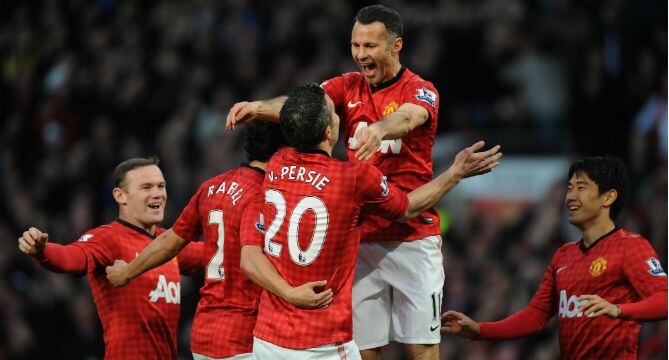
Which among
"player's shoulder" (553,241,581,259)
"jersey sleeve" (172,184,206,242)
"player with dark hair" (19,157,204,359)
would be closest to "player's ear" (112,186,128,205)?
"player with dark hair" (19,157,204,359)

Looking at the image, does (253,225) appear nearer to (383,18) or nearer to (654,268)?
(383,18)

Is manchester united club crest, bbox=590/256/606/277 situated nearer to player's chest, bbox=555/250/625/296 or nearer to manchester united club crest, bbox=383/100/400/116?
player's chest, bbox=555/250/625/296

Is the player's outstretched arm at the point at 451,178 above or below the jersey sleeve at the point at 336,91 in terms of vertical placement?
below

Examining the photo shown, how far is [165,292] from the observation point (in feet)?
24.1

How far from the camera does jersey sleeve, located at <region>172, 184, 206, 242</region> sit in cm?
675

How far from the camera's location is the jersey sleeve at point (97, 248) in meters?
7.12

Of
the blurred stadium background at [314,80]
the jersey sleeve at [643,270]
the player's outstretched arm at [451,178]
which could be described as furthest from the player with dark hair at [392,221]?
the blurred stadium background at [314,80]

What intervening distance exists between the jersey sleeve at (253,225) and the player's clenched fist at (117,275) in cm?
98

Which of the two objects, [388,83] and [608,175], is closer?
[388,83]

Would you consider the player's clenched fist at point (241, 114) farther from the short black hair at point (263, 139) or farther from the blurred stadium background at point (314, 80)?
the blurred stadium background at point (314, 80)

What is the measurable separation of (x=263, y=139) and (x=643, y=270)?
234cm

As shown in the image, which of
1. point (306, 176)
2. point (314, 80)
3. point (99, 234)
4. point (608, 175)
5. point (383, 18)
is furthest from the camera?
point (314, 80)

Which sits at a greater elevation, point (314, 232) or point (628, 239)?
point (314, 232)

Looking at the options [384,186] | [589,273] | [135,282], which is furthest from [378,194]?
[135,282]
